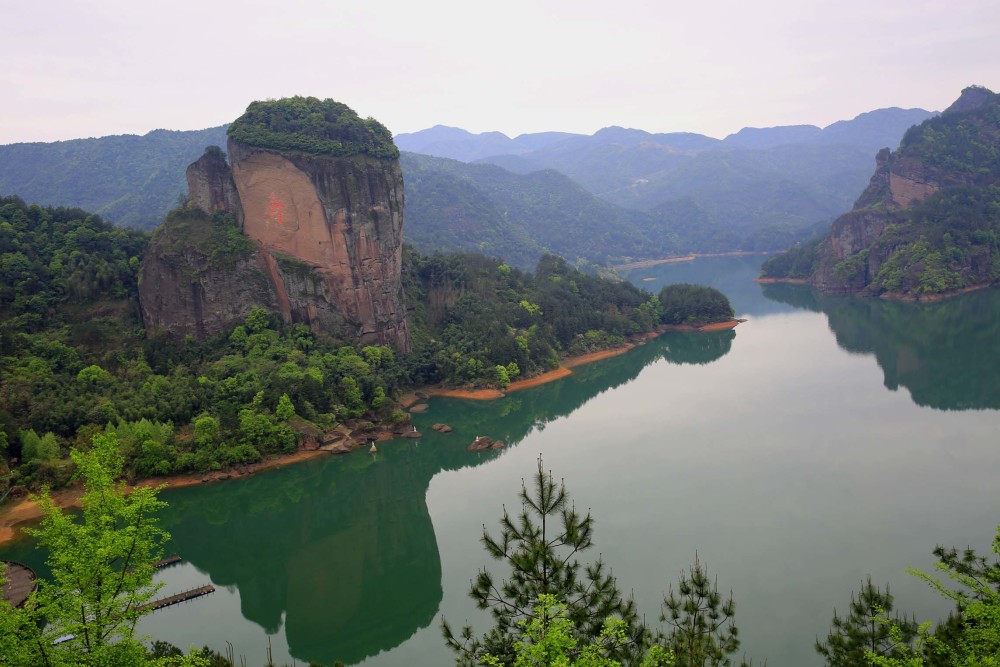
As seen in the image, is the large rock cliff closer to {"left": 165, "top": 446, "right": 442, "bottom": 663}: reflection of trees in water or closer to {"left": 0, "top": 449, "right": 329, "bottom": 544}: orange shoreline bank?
{"left": 0, "top": 449, "right": 329, "bottom": 544}: orange shoreline bank

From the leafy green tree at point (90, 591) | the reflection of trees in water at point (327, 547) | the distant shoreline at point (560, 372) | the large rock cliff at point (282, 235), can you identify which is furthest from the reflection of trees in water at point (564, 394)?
the leafy green tree at point (90, 591)

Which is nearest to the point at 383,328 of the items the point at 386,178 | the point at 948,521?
the point at 386,178

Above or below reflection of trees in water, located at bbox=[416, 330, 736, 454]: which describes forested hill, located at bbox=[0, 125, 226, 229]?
above

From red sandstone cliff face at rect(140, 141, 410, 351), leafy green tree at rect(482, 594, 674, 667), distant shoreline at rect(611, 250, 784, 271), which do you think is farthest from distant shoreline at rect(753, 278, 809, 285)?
leafy green tree at rect(482, 594, 674, 667)

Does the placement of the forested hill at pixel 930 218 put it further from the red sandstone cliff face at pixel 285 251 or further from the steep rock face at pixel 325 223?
the red sandstone cliff face at pixel 285 251

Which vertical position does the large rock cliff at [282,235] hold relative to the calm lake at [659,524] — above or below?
above

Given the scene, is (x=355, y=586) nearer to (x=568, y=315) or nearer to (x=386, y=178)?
(x=386, y=178)
